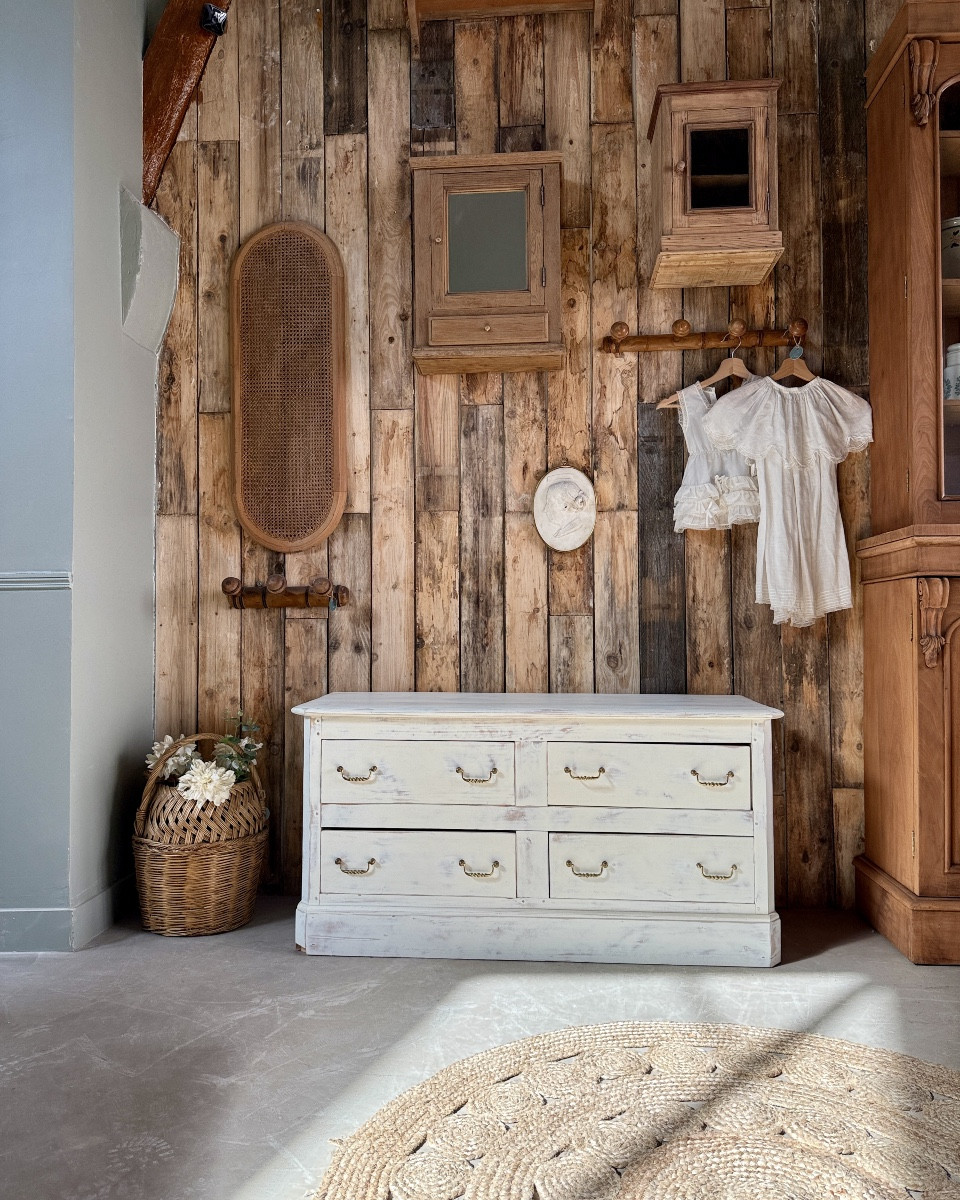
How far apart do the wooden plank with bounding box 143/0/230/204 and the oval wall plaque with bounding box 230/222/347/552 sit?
1.37 feet

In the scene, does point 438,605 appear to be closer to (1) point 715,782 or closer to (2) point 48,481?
(1) point 715,782

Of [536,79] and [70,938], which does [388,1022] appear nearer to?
[70,938]

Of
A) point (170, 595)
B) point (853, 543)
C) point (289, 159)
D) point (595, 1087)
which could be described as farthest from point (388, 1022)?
point (289, 159)

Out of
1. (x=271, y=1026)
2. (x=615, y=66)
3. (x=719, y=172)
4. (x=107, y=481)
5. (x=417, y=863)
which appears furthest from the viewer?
(x=615, y=66)

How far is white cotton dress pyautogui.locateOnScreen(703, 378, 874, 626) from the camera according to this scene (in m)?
2.70

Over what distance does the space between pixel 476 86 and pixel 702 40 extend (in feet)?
2.40

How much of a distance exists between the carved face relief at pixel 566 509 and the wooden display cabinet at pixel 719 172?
701 mm

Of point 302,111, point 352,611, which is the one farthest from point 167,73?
point 352,611

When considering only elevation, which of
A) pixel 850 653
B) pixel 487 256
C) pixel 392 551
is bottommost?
pixel 850 653

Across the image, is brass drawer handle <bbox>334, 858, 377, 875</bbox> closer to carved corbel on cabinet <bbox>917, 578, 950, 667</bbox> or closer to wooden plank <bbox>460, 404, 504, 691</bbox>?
wooden plank <bbox>460, 404, 504, 691</bbox>

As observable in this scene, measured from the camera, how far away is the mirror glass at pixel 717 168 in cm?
264

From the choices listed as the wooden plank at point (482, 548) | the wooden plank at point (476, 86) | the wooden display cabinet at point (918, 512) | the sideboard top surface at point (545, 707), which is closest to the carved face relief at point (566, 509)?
the wooden plank at point (482, 548)

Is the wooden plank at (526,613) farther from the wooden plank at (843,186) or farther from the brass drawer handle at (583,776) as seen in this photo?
the wooden plank at (843,186)

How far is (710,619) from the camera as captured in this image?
291cm
